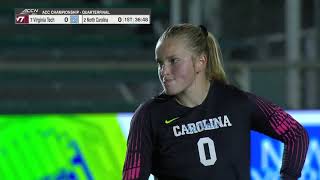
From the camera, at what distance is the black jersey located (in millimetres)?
1756

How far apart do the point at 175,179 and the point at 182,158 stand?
0.20 feet

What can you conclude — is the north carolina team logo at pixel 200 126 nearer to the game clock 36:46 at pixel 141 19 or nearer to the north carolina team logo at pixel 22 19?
the game clock 36:46 at pixel 141 19

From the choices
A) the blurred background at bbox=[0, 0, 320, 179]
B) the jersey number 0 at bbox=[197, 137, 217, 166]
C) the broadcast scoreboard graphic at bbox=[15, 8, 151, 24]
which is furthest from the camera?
the blurred background at bbox=[0, 0, 320, 179]

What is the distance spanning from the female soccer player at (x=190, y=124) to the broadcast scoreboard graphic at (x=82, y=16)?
1.99 ft

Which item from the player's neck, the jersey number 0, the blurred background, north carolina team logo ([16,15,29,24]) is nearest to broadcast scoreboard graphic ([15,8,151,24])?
north carolina team logo ([16,15,29,24])

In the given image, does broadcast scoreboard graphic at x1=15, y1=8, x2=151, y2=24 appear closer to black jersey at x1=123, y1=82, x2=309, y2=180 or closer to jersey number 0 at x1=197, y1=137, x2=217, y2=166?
black jersey at x1=123, y1=82, x2=309, y2=180

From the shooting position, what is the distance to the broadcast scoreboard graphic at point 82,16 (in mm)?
2379

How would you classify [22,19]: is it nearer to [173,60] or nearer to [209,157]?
[173,60]

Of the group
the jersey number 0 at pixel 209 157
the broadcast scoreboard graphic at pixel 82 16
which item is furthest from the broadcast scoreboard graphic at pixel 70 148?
the jersey number 0 at pixel 209 157

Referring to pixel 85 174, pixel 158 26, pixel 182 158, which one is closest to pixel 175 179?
pixel 182 158

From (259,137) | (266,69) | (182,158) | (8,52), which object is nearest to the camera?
(182,158)

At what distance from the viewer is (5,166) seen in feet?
10.7

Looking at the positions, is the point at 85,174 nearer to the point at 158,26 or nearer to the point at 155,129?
the point at 158,26

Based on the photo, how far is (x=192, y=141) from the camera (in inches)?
69.6
